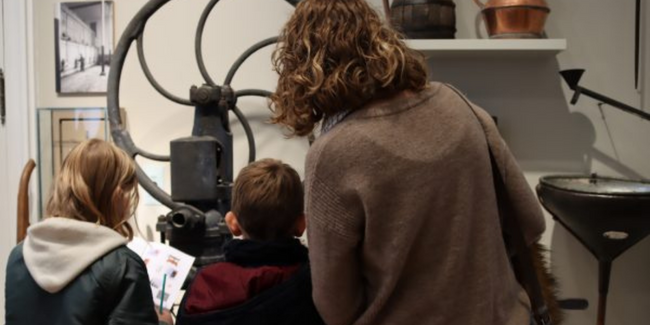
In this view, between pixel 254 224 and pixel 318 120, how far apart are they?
25cm

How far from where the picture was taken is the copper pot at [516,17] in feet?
6.41

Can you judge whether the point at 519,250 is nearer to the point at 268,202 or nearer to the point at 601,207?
the point at 268,202

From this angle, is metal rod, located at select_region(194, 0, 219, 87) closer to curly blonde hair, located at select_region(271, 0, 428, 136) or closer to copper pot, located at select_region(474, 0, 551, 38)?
copper pot, located at select_region(474, 0, 551, 38)

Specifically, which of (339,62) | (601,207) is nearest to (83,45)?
(339,62)

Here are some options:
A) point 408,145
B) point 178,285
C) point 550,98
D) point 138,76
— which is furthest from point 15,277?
point 550,98

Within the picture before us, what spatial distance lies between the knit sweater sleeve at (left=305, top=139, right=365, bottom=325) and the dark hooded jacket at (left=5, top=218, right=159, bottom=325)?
35cm

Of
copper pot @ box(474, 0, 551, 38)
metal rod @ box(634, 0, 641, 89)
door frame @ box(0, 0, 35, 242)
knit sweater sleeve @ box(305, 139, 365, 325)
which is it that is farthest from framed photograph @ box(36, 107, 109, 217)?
metal rod @ box(634, 0, 641, 89)

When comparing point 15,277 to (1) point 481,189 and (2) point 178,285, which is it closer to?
(2) point 178,285

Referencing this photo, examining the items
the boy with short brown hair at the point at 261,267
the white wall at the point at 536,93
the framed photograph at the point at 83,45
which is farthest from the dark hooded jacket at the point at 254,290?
the framed photograph at the point at 83,45

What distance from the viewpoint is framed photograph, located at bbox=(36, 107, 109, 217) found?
2314mm

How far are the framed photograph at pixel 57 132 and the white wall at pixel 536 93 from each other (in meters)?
0.12

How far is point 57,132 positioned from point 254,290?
1.49 metres

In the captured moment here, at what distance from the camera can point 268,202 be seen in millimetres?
1184

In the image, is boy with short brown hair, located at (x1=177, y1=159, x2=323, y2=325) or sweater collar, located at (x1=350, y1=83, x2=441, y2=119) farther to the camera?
boy with short brown hair, located at (x1=177, y1=159, x2=323, y2=325)
